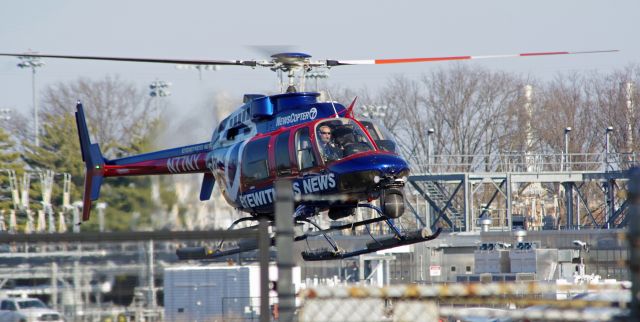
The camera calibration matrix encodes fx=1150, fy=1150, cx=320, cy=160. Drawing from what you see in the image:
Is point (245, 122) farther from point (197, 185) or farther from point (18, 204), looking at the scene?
point (18, 204)

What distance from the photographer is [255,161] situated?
2023 cm

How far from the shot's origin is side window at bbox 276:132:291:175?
19.4 meters

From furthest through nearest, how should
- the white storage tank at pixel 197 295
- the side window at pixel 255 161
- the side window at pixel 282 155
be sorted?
the side window at pixel 255 161 < the side window at pixel 282 155 < the white storage tank at pixel 197 295

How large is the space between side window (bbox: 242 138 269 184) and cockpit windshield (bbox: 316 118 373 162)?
1.35m

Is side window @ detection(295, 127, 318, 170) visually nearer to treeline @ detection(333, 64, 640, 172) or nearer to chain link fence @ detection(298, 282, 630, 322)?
chain link fence @ detection(298, 282, 630, 322)

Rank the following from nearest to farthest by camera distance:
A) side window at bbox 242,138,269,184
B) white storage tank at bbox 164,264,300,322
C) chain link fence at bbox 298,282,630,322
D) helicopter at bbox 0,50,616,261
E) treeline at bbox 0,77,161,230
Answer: chain link fence at bbox 298,282,630,322
white storage tank at bbox 164,264,300,322
helicopter at bbox 0,50,616,261
side window at bbox 242,138,269,184
treeline at bbox 0,77,161,230

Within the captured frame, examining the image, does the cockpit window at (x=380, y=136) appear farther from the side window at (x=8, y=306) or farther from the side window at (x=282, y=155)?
the side window at (x=8, y=306)

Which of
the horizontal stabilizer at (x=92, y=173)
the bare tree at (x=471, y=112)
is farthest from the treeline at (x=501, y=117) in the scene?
the horizontal stabilizer at (x=92, y=173)

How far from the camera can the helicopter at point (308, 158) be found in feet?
61.3

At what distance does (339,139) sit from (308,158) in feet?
2.05

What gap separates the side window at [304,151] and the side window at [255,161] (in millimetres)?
867

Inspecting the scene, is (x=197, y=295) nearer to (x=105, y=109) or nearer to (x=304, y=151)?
(x=304, y=151)

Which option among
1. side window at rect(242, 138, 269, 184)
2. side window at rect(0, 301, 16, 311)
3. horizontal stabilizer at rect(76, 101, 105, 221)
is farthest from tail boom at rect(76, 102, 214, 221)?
side window at rect(0, 301, 16, 311)

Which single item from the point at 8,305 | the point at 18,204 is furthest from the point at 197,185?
the point at 18,204
